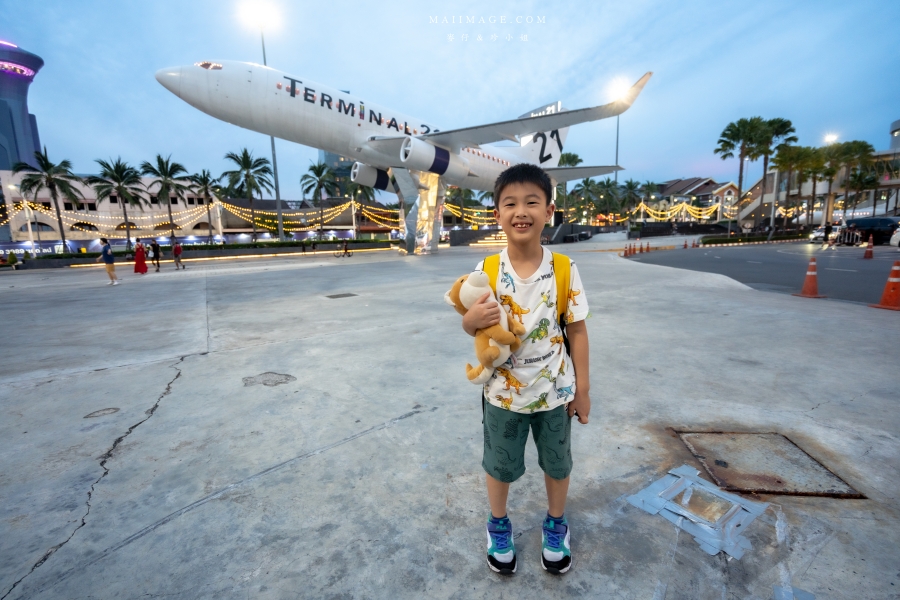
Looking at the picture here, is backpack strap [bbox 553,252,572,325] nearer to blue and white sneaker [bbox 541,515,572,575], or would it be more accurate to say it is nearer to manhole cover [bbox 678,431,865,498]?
blue and white sneaker [bbox 541,515,572,575]

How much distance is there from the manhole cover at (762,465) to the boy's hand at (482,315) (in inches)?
61.3

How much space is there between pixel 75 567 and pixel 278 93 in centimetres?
1554

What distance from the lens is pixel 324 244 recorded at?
30.5 meters

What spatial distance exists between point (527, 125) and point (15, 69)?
521 ft

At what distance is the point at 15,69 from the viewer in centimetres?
10344

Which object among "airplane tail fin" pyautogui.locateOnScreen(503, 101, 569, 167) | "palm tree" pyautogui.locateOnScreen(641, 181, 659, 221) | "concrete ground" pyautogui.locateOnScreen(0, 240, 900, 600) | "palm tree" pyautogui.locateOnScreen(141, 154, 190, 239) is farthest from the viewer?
"palm tree" pyautogui.locateOnScreen(641, 181, 659, 221)

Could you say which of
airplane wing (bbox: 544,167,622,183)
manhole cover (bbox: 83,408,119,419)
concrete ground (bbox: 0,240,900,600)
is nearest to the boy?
concrete ground (bbox: 0,240,900,600)

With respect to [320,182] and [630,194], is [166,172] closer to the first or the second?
[320,182]

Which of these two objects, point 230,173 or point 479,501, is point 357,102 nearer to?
point 479,501

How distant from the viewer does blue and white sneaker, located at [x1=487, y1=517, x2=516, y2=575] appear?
143cm

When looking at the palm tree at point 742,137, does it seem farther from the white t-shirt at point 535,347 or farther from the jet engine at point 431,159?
the white t-shirt at point 535,347

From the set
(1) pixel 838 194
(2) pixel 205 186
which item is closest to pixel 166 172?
(2) pixel 205 186

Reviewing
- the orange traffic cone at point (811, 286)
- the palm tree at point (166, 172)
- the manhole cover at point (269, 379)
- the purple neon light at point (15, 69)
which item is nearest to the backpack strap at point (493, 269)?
the manhole cover at point (269, 379)

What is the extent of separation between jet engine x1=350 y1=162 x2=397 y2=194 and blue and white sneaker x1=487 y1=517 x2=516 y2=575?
65.3 ft
